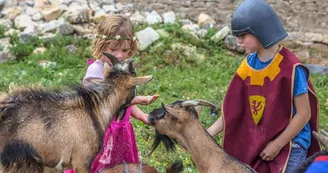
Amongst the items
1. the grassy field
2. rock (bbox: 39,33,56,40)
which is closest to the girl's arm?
the grassy field

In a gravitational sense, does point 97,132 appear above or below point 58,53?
above

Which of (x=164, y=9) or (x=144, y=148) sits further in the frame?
(x=164, y=9)

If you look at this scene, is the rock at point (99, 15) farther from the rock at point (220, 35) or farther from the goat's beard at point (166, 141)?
the goat's beard at point (166, 141)

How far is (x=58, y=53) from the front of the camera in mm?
9992

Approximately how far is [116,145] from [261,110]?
108 cm

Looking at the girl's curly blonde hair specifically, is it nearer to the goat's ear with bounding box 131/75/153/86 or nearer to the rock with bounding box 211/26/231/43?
the goat's ear with bounding box 131/75/153/86

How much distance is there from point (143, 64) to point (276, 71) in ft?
20.4

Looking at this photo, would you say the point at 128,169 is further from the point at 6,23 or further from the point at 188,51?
the point at 6,23

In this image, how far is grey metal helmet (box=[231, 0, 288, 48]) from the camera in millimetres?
3619

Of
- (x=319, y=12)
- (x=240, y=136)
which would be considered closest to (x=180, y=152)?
(x=240, y=136)

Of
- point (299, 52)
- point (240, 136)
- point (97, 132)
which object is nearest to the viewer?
point (97, 132)

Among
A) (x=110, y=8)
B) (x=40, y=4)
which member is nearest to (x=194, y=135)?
(x=110, y=8)

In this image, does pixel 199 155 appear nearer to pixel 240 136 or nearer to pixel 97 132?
pixel 240 136

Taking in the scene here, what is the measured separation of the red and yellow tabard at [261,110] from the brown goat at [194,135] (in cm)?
23
